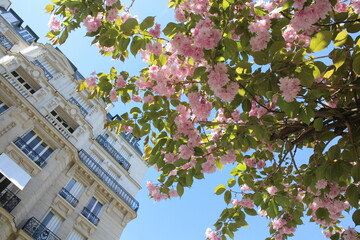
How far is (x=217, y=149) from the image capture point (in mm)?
3957

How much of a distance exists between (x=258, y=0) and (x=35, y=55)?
17.6 meters

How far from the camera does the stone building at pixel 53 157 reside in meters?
11.7

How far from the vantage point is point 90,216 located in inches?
565

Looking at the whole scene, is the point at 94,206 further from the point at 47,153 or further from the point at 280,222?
the point at 280,222

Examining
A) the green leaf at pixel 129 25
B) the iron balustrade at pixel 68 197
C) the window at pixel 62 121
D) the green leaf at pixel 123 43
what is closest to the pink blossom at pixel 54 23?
the green leaf at pixel 123 43

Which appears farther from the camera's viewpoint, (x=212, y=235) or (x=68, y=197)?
(x=68, y=197)

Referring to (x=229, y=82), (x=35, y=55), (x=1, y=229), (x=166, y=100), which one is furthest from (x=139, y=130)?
(x=35, y=55)

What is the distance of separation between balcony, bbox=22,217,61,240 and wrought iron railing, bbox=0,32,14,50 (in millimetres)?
10412

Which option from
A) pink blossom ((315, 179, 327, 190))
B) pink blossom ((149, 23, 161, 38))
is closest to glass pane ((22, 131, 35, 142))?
pink blossom ((149, 23, 161, 38))

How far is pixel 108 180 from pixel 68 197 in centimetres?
309

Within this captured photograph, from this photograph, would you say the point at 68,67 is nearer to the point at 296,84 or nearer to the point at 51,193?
the point at 51,193

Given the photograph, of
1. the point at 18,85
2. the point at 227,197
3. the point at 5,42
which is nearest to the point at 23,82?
the point at 18,85

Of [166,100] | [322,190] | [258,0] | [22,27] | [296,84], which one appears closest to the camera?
[296,84]

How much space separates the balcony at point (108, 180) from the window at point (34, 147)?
6.30 ft
